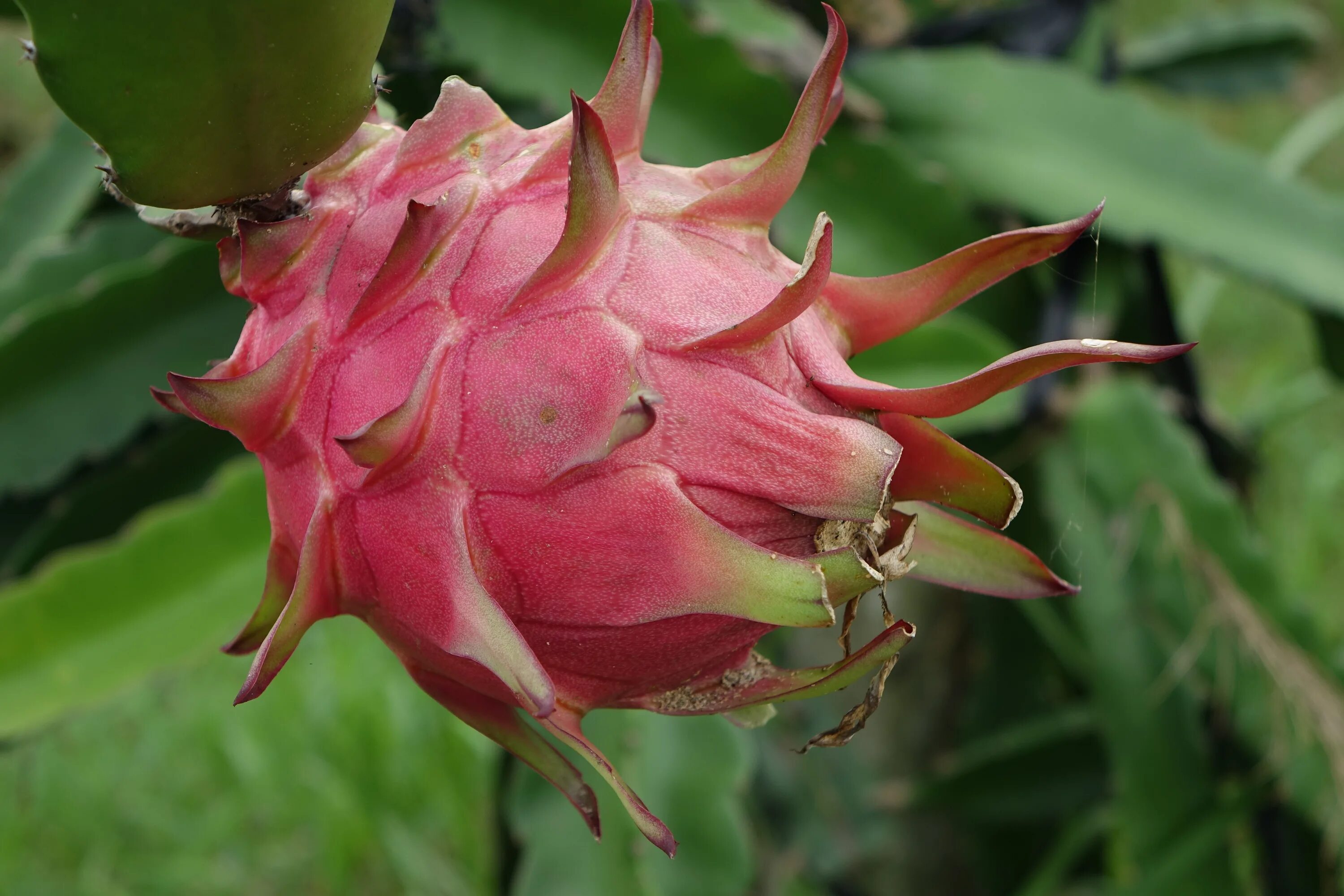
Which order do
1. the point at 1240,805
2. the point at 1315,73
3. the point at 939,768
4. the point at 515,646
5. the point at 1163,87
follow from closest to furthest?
the point at 515,646
the point at 1240,805
the point at 939,768
the point at 1163,87
the point at 1315,73

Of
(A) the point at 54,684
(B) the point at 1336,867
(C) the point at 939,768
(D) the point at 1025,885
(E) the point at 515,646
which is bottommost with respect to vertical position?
(D) the point at 1025,885

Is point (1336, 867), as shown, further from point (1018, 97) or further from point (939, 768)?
point (1018, 97)

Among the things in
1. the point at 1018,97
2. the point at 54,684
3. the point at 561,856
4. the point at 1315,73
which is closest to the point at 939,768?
the point at 561,856

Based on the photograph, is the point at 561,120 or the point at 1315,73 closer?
the point at 561,120

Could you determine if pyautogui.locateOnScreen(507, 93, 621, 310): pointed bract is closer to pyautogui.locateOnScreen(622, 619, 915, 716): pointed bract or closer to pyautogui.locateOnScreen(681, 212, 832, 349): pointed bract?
pyautogui.locateOnScreen(681, 212, 832, 349): pointed bract

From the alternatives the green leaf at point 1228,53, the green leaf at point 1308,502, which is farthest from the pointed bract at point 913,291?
the green leaf at point 1228,53

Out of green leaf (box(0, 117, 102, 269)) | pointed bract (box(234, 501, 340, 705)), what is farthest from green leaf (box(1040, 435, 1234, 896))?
green leaf (box(0, 117, 102, 269))

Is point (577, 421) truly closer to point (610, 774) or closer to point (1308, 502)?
point (610, 774)
